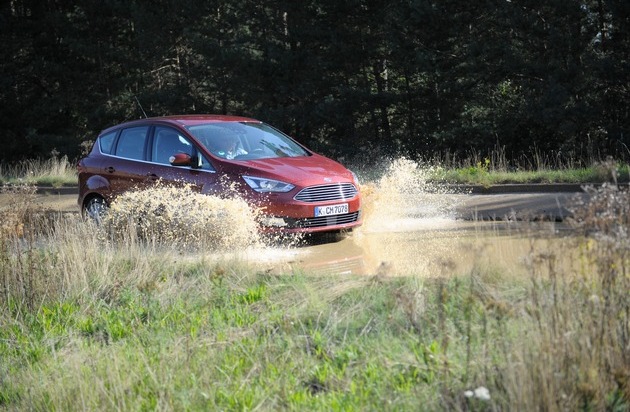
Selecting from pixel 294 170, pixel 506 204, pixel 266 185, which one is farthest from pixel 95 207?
pixel 506 204

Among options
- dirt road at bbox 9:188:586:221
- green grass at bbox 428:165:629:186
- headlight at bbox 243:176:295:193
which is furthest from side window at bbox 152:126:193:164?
green grass at bbox 428:165:629:186

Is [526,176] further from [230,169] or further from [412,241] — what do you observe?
[230,169]

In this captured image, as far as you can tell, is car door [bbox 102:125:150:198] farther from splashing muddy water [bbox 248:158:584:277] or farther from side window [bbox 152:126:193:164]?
splashing muddy water [bbox 248:158:584:277]

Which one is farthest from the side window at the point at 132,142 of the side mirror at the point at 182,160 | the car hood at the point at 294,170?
the car hood at the point at 294,170

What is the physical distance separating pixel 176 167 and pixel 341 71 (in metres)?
21.0

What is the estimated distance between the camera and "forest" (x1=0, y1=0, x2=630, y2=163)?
26.2 metres

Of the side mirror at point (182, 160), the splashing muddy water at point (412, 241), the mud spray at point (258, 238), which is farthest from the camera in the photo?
the side mirror at point (182, 160)

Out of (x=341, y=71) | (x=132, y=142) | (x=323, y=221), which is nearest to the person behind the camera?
(x=323, y=221)

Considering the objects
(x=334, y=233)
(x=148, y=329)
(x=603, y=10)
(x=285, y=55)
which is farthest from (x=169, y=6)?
(x=148, y=329)

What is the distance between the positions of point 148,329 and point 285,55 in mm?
25793

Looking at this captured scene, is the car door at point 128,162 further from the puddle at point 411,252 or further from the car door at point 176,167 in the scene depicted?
the puddle at point 411,252

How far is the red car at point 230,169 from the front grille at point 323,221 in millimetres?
13

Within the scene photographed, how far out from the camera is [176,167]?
1272 cm

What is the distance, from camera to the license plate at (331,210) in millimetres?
11859
